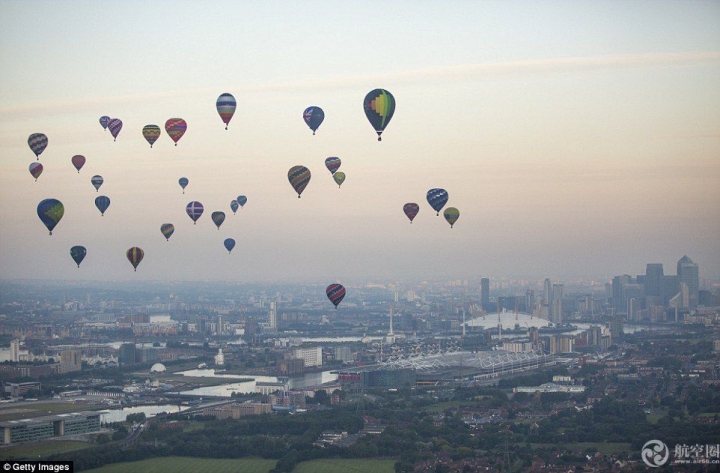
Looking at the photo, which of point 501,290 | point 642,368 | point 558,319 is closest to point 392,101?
point 642,368

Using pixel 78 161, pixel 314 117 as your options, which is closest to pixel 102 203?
pixel 78 161

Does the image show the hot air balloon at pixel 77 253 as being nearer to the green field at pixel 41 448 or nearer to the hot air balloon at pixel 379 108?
the green field at pixel 41 448

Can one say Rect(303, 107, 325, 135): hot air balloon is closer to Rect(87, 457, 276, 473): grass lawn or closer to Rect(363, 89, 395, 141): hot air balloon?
Rect(363, 89, 395, 141): hot air balloon

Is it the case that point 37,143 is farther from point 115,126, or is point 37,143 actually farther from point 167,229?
point 167,229

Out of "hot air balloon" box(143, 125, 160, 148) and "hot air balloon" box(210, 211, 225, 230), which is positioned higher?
"hot air balloon" box(143, 125, 160, 148)

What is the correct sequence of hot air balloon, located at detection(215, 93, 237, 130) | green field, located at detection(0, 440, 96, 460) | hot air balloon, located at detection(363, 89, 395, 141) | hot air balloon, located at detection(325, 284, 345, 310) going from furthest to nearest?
1. hot air balloon, located at detection(325, 284, 345, 310)
2. hot air balloon, located at detection(215, 93, 237, 130)
3. green field, located at detection(0, 440, 96, 460)
4. hot air balloon, located at detection(363, 89, 395, 141)

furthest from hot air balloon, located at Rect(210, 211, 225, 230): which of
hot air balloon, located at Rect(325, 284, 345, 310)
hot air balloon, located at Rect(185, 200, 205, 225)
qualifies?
hot air balloon, located at Rect(325, 284, 345, 310)
